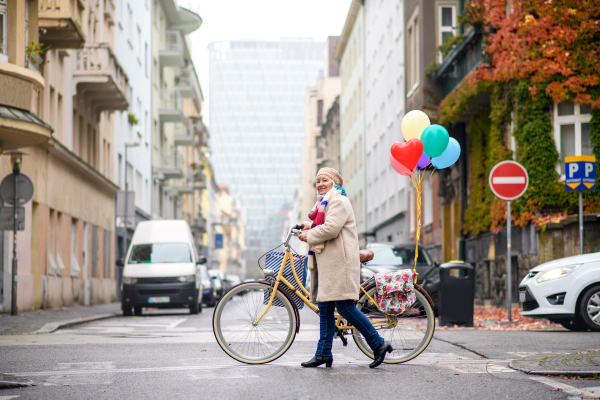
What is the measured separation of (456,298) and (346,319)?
6674 mm

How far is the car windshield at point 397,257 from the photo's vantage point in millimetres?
20620

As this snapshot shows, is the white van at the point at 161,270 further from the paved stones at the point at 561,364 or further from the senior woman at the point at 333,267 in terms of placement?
the senior woman at the point at 333,267

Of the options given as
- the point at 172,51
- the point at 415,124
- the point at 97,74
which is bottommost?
the point at 415,124

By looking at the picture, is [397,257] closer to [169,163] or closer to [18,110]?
[18,110]

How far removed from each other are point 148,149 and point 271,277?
43.9 metres

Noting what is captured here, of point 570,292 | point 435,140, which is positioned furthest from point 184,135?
point 435,140

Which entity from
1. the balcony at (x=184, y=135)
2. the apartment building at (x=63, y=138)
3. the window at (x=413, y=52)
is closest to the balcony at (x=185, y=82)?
the balcony at (x=184, y=135)

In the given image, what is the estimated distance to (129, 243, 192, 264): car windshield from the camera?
2338 cm

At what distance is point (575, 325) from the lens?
45.1 feet

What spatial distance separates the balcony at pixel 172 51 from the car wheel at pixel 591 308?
45.9 meters

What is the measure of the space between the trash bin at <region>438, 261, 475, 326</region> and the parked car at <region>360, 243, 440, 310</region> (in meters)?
3.87

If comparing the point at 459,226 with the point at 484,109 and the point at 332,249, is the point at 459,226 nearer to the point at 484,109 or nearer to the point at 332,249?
the point at 484,109

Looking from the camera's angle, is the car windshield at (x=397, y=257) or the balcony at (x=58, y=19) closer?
the car windshield at (x=397, y=257)

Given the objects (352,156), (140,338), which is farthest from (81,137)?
(352,156)
